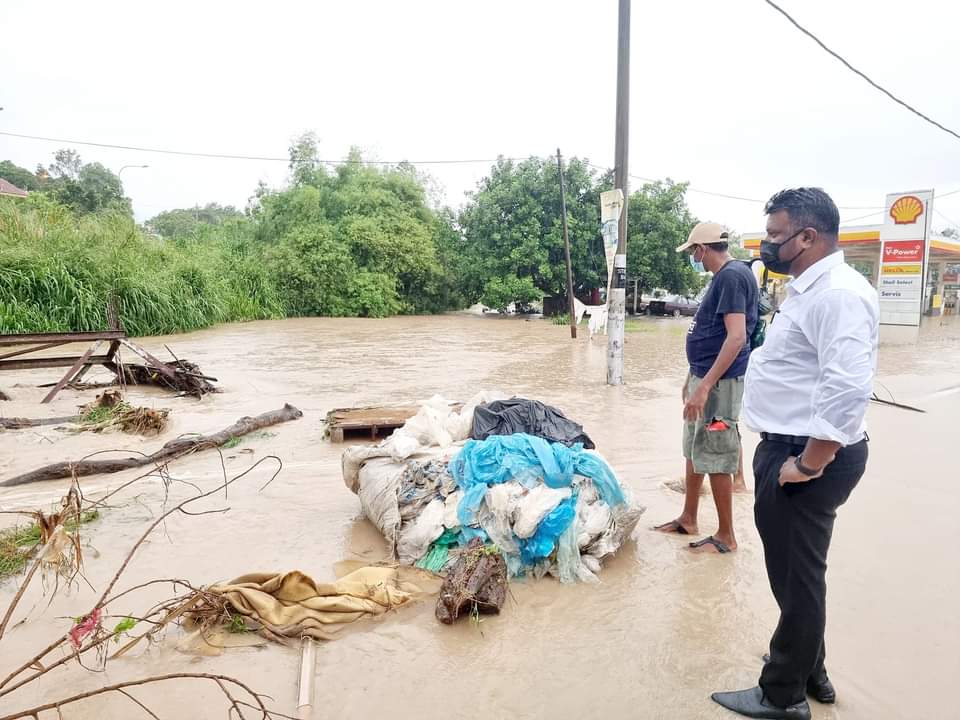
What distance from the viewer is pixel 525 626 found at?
120 inches

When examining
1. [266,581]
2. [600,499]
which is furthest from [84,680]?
[600,499]

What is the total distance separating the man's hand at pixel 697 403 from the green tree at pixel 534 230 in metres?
22.7

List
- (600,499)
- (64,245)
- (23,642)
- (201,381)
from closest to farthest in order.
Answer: (23,642) → (600,499) → (201,381) → (64,245)

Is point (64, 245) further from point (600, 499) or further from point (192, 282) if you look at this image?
point (600, 499)

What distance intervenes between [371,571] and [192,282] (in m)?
18.6

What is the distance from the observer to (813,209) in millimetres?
2229

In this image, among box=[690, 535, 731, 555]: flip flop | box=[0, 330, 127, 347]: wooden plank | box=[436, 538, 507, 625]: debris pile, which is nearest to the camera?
box=[436, 538, 507, 625]: debris pile

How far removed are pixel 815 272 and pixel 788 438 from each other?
0.57m

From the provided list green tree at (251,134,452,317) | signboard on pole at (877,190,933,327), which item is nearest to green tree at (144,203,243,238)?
green tree at (251,134,452,317)

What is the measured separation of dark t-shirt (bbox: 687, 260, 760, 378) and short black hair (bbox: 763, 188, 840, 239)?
1.31 m

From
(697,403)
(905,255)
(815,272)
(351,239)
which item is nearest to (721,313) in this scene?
(697,403)

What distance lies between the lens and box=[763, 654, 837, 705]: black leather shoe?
2.48 meters

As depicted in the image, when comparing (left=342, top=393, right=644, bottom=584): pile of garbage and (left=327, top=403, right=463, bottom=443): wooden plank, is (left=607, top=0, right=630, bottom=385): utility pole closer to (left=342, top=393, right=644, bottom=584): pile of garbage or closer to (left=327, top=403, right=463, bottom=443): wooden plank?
(left=327, top=403, right=463, bottom=443): wooden plank

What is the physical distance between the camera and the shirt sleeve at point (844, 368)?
1972 millimetres
